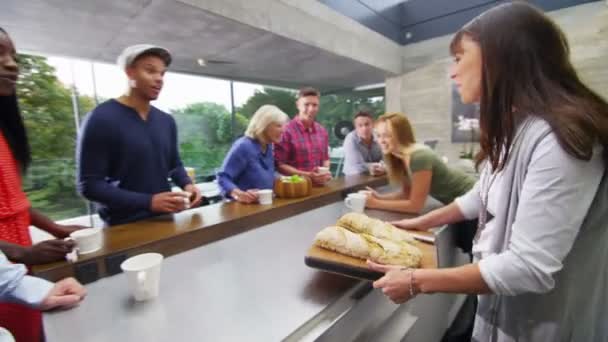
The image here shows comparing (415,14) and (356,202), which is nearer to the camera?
(356,202)

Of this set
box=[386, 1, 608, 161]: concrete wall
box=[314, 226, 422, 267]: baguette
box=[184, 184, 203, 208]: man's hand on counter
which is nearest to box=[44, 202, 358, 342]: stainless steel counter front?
box=[314, 226, 422, 267]: baguette

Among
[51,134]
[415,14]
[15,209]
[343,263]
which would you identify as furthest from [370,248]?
[415,14]

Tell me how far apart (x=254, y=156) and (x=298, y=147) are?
73cm

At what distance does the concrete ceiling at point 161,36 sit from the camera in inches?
92.5

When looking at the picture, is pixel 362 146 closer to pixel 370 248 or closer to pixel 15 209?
pixel 370 248

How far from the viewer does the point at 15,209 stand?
867 millimetres

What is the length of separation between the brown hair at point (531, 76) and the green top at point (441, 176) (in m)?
0.84

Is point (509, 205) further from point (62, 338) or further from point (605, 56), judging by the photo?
point (605, 56)

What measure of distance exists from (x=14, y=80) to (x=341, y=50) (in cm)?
341

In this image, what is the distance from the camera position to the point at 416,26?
4.91m

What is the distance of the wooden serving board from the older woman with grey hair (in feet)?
3.72

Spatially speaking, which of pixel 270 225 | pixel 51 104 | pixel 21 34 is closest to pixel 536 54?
pixel 270 225

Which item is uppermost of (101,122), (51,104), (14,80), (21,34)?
(21,34)

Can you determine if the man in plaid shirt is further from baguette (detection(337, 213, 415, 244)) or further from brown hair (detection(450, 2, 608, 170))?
brown hair (detection(450, 2, 608, 170))
